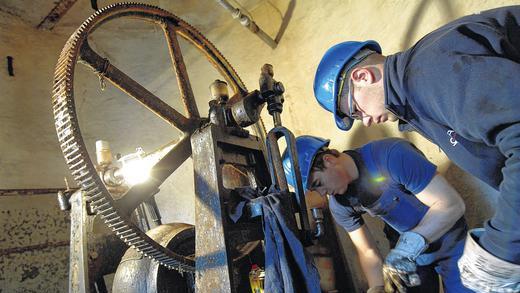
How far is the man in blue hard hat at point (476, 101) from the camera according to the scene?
626 mm

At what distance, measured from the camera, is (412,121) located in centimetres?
99

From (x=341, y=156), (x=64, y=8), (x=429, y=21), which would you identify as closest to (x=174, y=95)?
(x=64, y=8)

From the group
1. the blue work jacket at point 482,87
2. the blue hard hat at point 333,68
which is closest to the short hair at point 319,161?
the blue hard hat at point 333,68

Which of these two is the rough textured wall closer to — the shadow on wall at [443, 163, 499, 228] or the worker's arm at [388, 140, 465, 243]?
the worker's arm at [388, 140, 465, 243]

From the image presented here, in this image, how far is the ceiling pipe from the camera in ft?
8.34

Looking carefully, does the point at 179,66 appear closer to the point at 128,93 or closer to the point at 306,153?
the point at 128,93

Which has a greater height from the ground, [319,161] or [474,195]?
[319,161]

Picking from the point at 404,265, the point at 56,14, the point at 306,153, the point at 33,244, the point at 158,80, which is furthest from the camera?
the point at 158,80

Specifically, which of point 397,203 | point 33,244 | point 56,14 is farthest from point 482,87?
point 56,14

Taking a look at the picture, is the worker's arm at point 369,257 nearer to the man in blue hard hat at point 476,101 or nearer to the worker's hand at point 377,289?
the worker's hand at point 377,289

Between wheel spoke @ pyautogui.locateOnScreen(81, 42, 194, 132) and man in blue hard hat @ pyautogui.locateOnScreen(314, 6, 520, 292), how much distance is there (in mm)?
745

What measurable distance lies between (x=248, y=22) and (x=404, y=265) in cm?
214

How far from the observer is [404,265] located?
118cm

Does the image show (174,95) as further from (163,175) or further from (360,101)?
(360,101)
